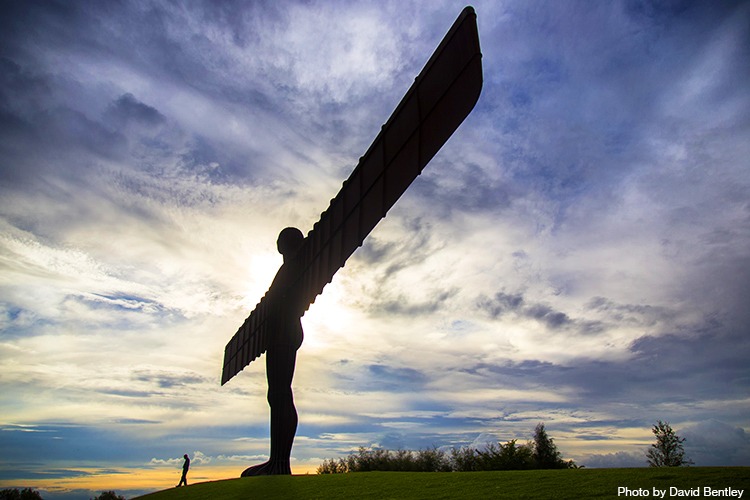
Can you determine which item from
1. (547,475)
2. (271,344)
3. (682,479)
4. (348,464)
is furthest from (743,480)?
(348,464)

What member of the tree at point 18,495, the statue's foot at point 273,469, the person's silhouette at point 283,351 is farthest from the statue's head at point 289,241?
the tree at point 18,495

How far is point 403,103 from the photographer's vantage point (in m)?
9.19

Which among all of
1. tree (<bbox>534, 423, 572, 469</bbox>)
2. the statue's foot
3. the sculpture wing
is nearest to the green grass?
the statue's foot

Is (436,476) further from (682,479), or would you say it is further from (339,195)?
(339,195)

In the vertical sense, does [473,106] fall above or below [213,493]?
above

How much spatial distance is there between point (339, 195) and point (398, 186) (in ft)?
8.92

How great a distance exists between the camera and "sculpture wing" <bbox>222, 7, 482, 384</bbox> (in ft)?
25.0

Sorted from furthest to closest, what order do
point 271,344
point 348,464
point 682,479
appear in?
1. point 348,464
2. point 271,344
3. point 682,479

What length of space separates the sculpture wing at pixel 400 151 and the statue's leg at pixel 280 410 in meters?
1.99

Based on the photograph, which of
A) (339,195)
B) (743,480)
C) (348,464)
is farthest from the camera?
(348,464)

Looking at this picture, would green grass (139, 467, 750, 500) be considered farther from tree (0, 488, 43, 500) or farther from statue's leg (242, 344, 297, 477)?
tree (0, 488, 43, 500)

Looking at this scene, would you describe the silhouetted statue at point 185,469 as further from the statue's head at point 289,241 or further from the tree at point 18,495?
the tree at point 18,495

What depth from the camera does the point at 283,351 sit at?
14.6 m

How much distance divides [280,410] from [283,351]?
1.61 metres
